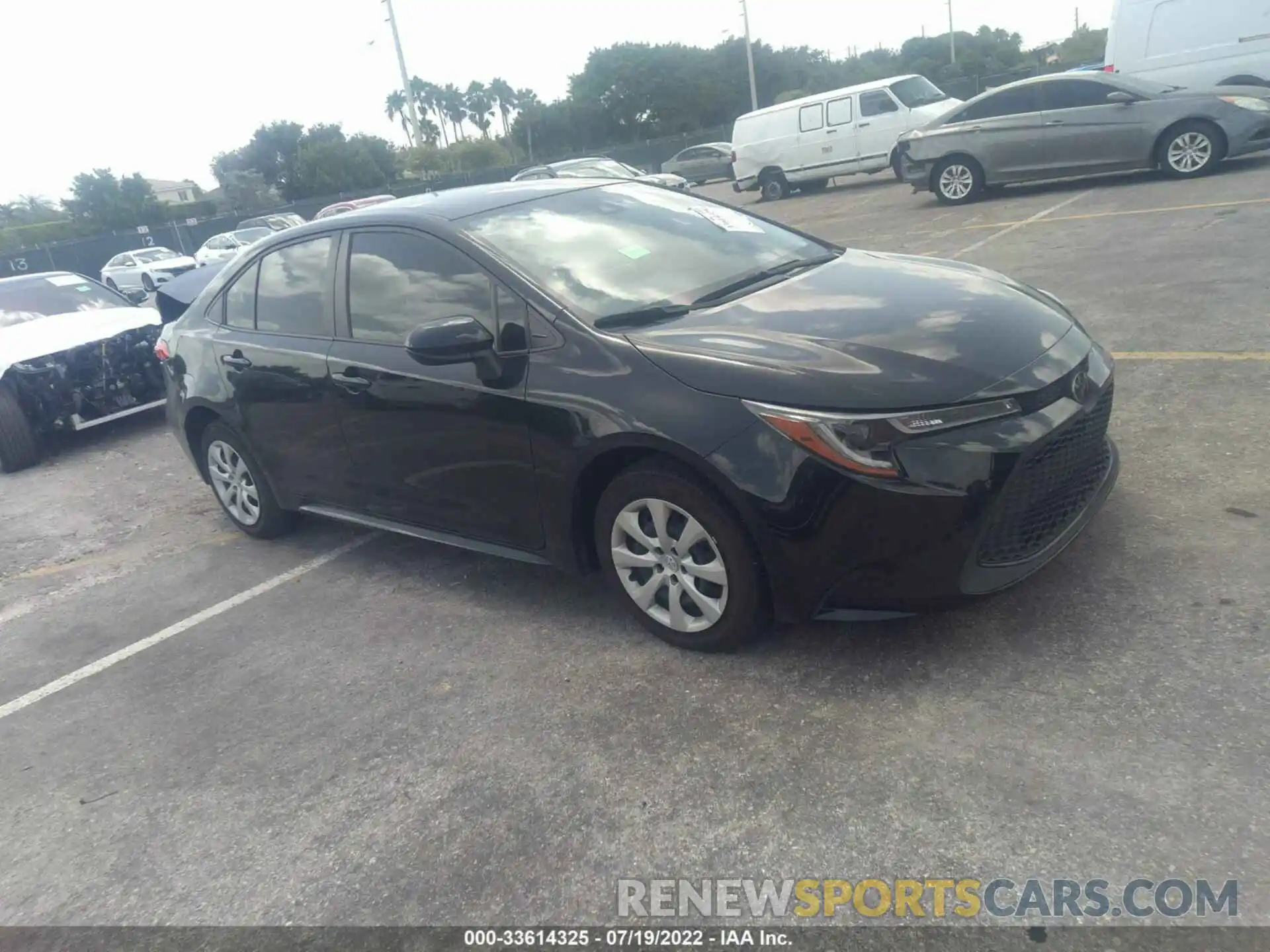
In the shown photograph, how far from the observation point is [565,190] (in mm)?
4348

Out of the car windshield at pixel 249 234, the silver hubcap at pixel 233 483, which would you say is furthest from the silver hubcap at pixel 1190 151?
the car windshield at pixel 249 234

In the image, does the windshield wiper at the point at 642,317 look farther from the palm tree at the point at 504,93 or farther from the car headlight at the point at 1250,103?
the palm tree at the point at 504,93

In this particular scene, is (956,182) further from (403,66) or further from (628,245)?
(403,66)

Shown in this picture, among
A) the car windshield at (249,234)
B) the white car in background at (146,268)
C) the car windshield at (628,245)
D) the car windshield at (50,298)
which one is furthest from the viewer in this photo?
the car windshield at (249,234)

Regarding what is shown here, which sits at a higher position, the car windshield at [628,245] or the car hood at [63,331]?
the car windshield at [628,245]

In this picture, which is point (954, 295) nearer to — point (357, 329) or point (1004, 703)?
point (1004, 703)

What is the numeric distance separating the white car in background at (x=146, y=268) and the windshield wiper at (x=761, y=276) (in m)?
22.5

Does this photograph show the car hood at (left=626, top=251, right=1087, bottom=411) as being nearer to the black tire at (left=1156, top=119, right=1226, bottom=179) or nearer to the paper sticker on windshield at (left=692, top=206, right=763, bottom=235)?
the paper sticker on windshield at (left=692, top=206, right=763, bottom=235)

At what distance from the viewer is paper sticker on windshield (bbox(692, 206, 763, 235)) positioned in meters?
4.35

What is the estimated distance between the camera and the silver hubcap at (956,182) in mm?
13438

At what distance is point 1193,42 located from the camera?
1280 cm

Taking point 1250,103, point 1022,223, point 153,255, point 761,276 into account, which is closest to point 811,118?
Result: point 1250,103

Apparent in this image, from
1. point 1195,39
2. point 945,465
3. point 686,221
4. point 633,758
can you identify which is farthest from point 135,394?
point 1195,39

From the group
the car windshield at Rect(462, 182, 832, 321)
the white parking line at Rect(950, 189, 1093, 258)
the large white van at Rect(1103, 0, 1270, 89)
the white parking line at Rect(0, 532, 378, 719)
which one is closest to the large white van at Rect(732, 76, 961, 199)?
the large white van at Rect(1103, 0, 1270, 89)
